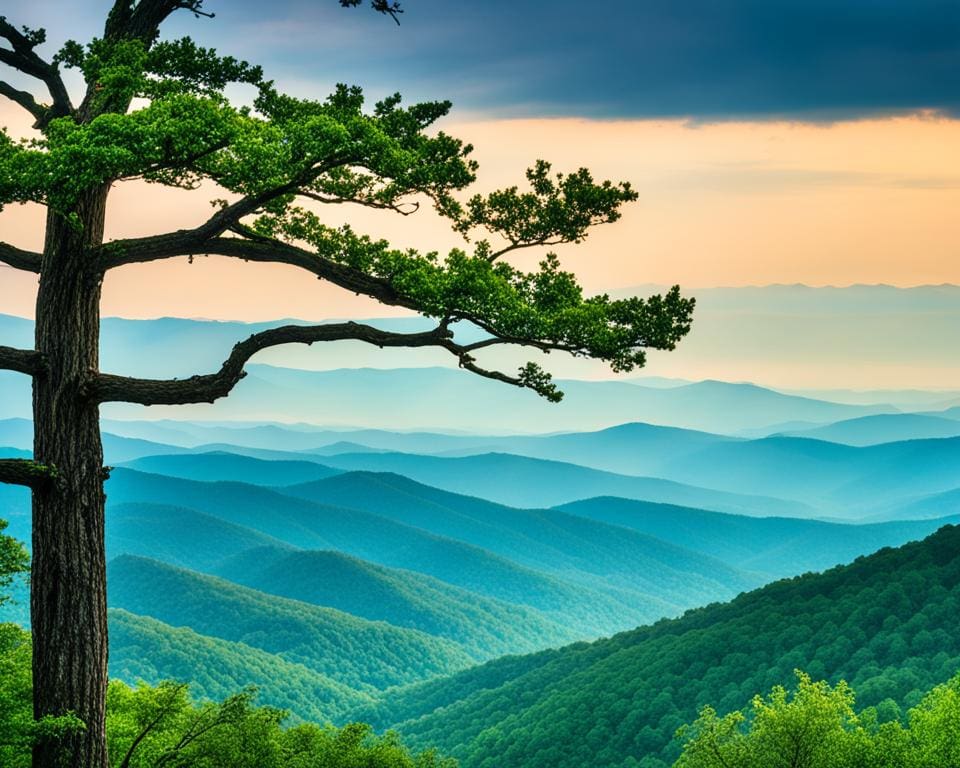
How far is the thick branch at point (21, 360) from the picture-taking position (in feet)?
44.7

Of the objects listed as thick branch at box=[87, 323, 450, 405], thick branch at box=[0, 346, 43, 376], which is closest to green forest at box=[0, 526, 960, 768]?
thick branch at box=[87, 323, 450, 405]

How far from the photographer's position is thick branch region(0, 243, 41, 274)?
14.6m

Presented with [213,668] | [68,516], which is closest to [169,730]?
[68,516]

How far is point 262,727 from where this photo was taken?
23.6 m

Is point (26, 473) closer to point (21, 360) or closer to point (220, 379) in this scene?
point (21, 360)

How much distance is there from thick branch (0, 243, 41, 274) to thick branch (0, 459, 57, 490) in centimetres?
289

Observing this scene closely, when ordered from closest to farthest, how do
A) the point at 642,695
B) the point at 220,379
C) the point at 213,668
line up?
the point at 220,379
the point at 642,695
the point at 213,668

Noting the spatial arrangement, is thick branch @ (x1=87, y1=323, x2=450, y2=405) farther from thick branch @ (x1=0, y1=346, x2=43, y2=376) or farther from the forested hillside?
the forested hillside

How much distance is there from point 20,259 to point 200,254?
250cm

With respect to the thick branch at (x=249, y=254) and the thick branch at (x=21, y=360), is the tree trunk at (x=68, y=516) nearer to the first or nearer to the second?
the thick branch at (x=21, y=360)

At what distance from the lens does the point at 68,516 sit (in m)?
13.8

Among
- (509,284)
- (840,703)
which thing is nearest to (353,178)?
(509,284)

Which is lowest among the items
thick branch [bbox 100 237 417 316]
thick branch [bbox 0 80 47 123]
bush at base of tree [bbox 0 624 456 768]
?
bush at base of tree [bbox 0 624 456 768]

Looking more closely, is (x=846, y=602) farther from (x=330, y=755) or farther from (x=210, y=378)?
(x=210, y=378)
